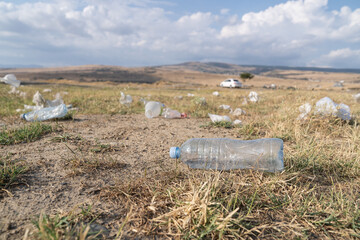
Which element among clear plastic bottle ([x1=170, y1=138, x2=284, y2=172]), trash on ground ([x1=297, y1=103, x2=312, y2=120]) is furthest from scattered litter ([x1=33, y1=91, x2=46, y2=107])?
A: trash on ground ([x1=297, y1=103, x2=312, y2=120])

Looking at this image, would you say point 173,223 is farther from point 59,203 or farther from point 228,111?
point 228,111

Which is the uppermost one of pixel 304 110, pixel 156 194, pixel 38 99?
pixel 38 99

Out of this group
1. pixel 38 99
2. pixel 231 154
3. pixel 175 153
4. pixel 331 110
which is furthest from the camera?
pixel 38 99

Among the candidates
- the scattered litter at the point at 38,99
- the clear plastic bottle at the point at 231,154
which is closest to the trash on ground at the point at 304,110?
the clear plastic bottle at the point at 231,154

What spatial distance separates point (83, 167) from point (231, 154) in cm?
137

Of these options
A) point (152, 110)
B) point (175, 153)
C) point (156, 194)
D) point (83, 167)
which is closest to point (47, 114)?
point (152, 110)

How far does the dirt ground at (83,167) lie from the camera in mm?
1260

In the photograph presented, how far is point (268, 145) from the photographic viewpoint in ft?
7.05

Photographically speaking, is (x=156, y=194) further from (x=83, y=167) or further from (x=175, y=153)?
(x=83, y=167)

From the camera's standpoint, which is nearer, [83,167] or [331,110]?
[83,167]

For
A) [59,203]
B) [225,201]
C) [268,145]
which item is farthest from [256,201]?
[59,203]

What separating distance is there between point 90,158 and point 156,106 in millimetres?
2622

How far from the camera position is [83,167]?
1793 mm

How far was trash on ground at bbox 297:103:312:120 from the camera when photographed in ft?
11.0
